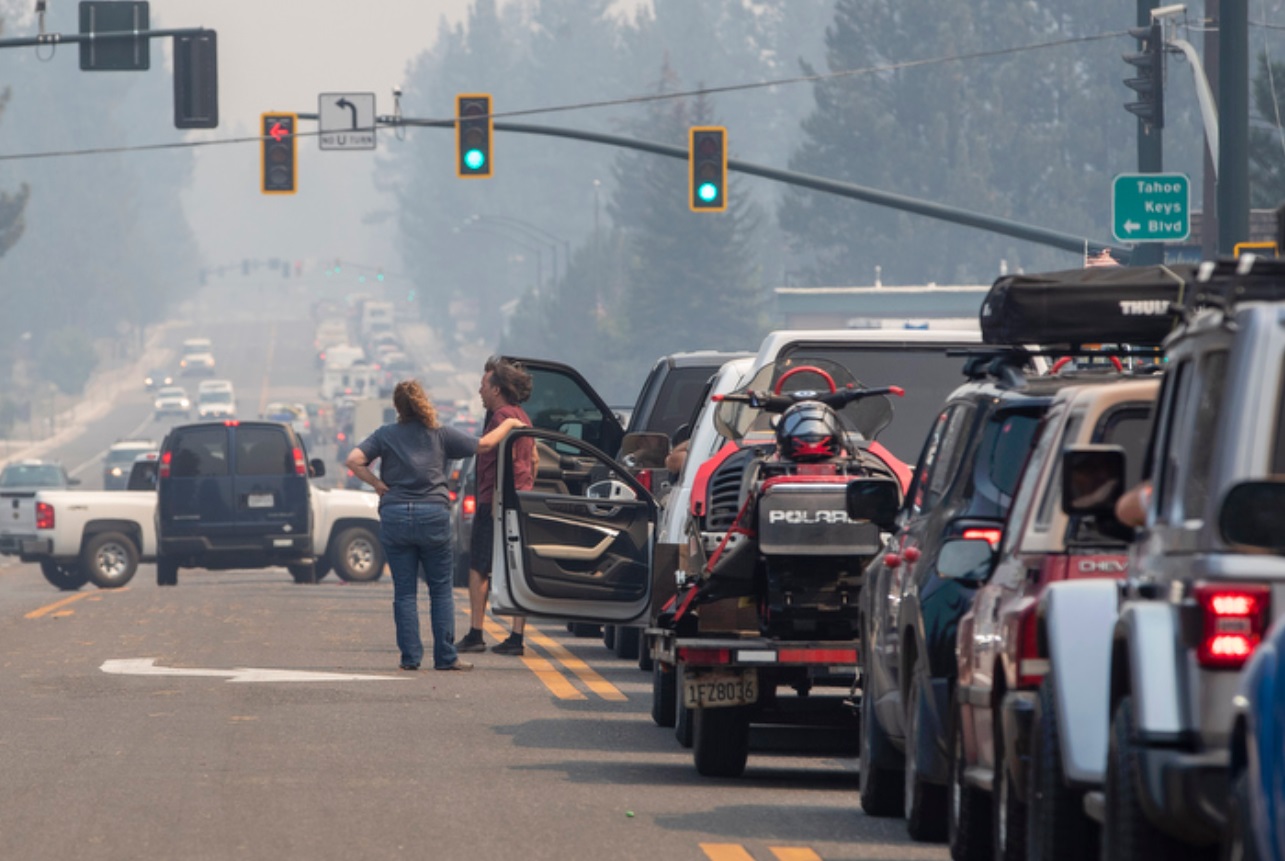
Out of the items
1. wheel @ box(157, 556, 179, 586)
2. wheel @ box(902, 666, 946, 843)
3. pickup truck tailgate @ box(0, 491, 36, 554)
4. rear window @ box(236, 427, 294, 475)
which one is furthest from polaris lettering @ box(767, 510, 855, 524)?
pickup truck tailgate @ box(0, 491, 36, 554)

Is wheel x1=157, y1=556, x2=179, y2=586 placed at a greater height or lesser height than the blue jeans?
lesser

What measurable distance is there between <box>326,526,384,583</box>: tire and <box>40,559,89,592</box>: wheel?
324cm

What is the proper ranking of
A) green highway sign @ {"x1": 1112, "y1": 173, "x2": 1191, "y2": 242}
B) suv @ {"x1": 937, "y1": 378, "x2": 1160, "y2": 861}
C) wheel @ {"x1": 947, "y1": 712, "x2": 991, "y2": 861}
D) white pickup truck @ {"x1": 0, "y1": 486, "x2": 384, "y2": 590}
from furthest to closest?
white pickup truck @ {"x1": 0, "y1": 486, "x2": 384, "y2": 590}
green highway sign @ {"x1": 1112, "y1": 173, "x2": 1191, "y2": 242}
wheel @ {"x1": 947, "y1": 712, "x2": 991, "y2": 861}
suv @ {"x1": 937, "y1": 378, "x2": 1160, "y2": 861}

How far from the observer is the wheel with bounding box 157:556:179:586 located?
102 feet

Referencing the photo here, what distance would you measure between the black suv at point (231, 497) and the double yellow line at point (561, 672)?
9.92 metres

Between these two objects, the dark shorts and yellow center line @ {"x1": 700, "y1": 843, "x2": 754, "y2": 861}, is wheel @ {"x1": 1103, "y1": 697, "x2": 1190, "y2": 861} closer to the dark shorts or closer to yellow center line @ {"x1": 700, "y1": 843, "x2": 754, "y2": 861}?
yellow center line @ {"x1": 700, "y1": 843, "x2": 754, "y2": 861}

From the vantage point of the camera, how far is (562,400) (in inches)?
752

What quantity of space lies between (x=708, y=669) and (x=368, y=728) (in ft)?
9.54

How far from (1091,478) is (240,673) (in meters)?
10.8

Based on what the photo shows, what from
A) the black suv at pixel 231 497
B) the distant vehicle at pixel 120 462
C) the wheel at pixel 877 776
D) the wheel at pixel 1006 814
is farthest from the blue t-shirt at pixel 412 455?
the distant vehicle at pixel 120 462

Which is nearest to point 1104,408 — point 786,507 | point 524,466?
point 786,507

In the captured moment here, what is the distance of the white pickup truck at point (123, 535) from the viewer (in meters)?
32.3

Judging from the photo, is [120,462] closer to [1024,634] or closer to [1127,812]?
[1024,634]

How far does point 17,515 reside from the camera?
36.4m
